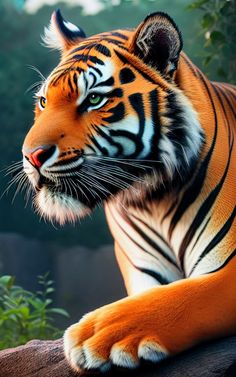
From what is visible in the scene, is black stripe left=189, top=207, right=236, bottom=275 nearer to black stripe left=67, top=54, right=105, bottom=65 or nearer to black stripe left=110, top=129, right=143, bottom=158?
black stripe left=110, top=129, right=143, bottom=158

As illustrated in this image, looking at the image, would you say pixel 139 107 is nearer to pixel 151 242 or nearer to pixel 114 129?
pixel 114 129

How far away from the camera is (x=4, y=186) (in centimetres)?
377

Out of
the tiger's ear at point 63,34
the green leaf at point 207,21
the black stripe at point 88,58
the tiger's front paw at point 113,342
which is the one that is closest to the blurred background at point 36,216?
the green leaf at point 207,21

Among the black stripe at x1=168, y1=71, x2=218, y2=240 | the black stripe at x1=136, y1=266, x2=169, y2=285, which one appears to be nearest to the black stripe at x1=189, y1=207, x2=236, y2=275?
the black stripe at x1=168, y1=71, x2=218, y2=240

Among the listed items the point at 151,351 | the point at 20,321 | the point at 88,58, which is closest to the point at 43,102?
the point at 88,58

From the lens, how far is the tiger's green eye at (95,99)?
171 cm

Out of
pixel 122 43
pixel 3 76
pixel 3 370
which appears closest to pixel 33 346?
pixel 3 370

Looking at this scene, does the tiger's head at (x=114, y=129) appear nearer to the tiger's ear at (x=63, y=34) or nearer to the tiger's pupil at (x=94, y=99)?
the tiger's pupil at (x=94, y=99)

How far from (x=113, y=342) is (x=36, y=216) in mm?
2417

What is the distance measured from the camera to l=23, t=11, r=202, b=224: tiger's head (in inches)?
65.1

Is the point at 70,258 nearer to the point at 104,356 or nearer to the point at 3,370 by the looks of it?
the point at 3,370

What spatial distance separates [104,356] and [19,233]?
252 cm

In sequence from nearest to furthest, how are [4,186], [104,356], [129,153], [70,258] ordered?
[104,356]
[129,153]
[4,186]
[70,258]

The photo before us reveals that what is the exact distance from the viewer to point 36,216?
390 cm
